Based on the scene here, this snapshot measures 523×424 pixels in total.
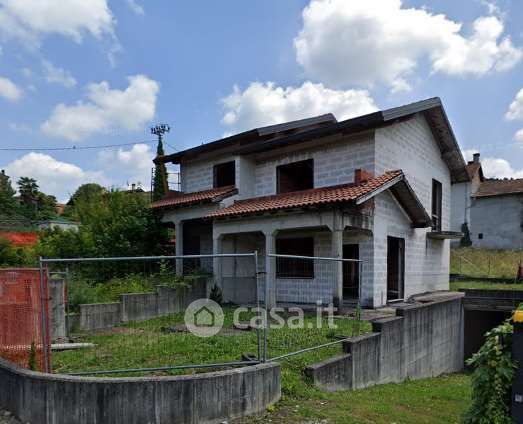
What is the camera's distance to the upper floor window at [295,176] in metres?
14.4

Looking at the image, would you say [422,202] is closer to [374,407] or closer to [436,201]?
[436,201]

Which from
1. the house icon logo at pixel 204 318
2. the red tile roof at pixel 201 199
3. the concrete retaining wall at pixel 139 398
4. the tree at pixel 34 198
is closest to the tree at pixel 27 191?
the tree at pixel 34 198

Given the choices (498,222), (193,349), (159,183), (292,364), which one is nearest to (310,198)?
(193,349)

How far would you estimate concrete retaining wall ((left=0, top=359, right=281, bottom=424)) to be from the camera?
13.9 ft

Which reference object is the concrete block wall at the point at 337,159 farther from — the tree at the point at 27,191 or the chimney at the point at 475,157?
the tree at the point at 27,191


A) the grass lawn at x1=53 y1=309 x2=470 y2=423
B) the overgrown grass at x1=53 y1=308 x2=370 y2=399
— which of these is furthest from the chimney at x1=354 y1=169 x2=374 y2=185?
the overgrown grass at x1=53 y1=308 x2=370 y2=399

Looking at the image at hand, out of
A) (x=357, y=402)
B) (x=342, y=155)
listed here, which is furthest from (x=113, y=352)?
(x=342, y=155)

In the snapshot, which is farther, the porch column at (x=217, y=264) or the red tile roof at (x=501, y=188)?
the red tile roof at (x=501, y=188)

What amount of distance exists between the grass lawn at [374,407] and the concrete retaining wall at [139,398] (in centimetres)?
35

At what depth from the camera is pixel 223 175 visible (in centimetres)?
1653

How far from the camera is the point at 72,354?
6844 millimetres

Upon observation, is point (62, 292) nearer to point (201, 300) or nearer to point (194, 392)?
point (201, 300)

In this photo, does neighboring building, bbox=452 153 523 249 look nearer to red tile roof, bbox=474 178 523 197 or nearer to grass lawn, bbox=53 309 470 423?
red tile roof, bbox=474 178 523 197

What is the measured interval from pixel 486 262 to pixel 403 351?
18.9 meters
